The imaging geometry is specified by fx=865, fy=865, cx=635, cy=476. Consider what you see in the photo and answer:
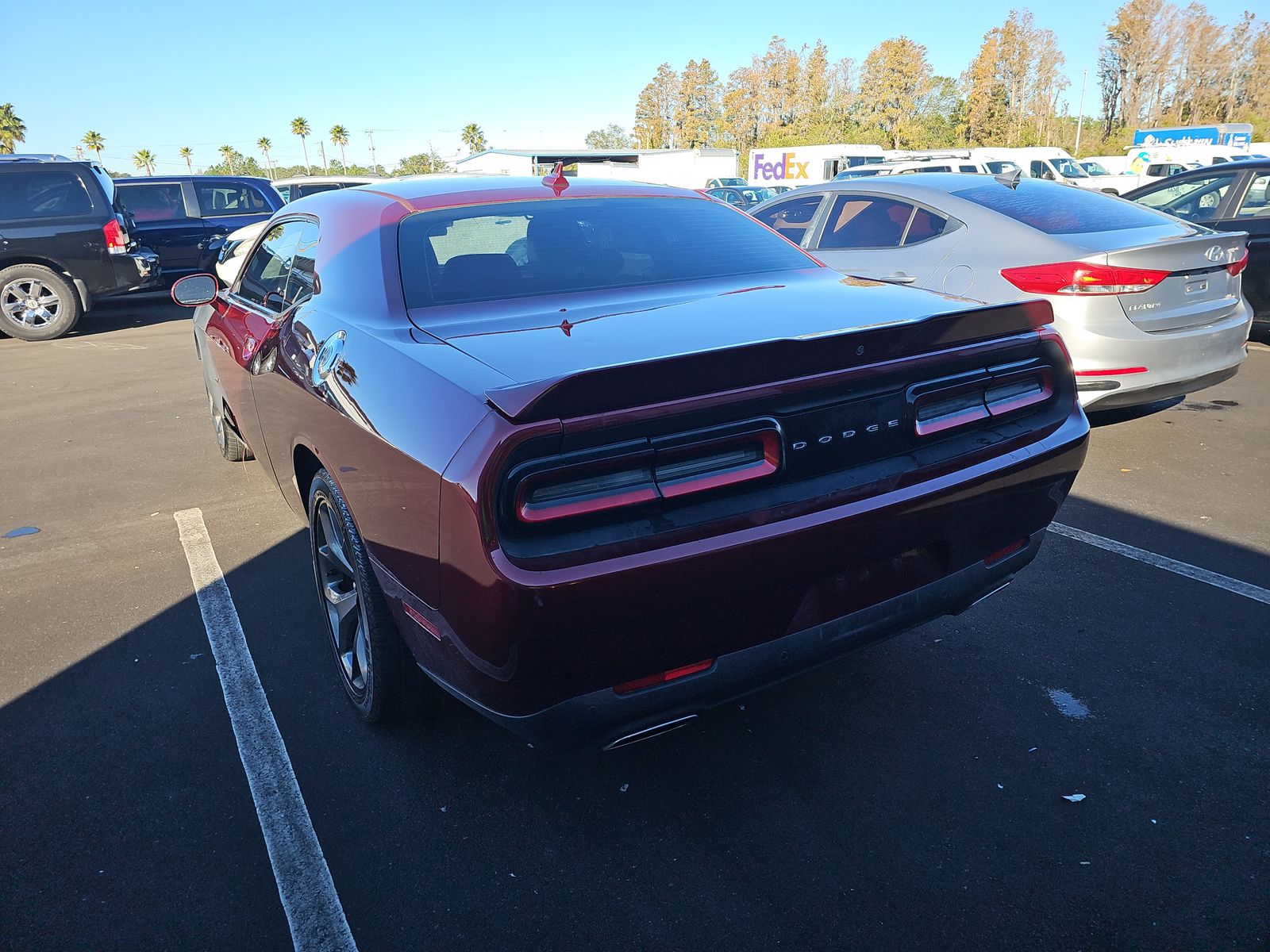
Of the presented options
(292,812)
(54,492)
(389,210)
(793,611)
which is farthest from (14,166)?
(793,611)

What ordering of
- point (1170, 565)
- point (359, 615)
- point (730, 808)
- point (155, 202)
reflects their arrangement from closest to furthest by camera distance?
point (730, 808), point (359, 615), point (1170, 565), point (155, 202)

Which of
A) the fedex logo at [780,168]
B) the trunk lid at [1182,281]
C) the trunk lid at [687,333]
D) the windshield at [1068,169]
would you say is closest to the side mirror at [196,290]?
the trunk lid at [687,333]


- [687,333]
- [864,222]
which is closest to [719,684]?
[687,333]

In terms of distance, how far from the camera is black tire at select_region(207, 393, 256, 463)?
5.04 metres

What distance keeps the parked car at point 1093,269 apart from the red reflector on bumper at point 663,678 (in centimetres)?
295

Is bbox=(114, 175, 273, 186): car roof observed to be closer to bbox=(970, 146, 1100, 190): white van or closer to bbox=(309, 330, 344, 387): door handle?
bbox=(309, 330, 344, 387): door handle

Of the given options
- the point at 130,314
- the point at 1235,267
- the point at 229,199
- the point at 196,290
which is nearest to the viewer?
the point at 196,290

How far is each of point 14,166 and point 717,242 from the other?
11.2 metres

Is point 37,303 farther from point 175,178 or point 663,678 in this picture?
point 663,678

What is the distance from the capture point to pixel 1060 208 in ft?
16.9

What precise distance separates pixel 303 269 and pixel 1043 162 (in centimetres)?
2777

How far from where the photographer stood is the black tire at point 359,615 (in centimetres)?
246

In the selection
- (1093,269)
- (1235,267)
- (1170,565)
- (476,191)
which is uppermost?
(476,191)

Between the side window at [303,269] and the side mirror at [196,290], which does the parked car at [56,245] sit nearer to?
the side mirror at [196,290]
